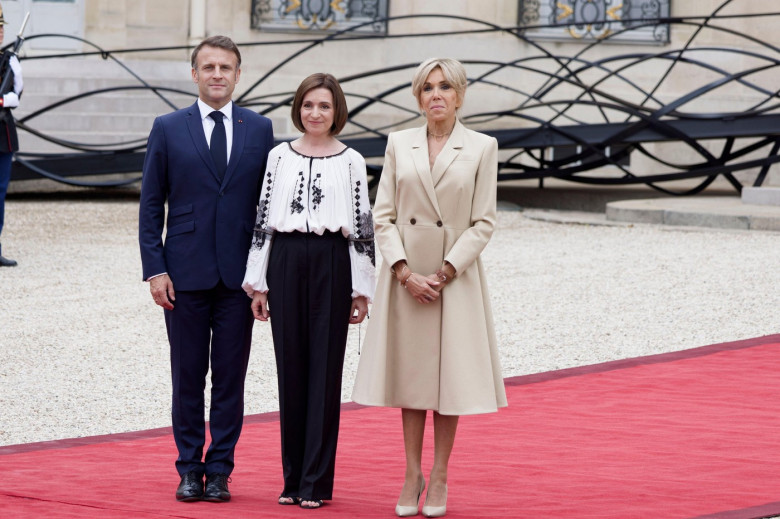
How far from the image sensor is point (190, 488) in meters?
4.24

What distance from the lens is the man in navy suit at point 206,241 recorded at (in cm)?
433

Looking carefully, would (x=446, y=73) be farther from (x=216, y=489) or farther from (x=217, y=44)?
(x=216, y=489)

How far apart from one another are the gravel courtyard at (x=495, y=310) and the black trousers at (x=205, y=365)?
1250 mm

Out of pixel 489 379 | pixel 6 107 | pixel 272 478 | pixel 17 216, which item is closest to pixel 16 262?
pixel 6 107

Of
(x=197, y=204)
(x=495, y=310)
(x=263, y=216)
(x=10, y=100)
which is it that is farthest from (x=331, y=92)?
(x=10, y=100)

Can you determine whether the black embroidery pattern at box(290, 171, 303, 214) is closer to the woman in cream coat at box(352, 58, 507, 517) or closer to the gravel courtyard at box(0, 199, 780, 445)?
the woman in cream coat at box(352, 58, 507, 517)

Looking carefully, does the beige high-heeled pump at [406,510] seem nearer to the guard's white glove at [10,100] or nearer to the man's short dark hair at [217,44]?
the man's short dark hair at [217,44]

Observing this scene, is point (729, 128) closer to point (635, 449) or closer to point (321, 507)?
point (635, 449)

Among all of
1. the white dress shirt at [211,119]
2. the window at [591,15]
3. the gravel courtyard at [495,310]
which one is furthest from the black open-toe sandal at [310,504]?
the window at [591,15]

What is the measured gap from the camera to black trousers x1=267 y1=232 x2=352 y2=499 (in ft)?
13.9

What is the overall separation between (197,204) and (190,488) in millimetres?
923

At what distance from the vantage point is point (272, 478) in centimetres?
463

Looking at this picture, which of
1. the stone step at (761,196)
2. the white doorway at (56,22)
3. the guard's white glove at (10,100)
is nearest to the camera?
the guard's white glove at (10,100)

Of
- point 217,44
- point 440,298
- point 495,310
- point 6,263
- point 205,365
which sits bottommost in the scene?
point 6,263
